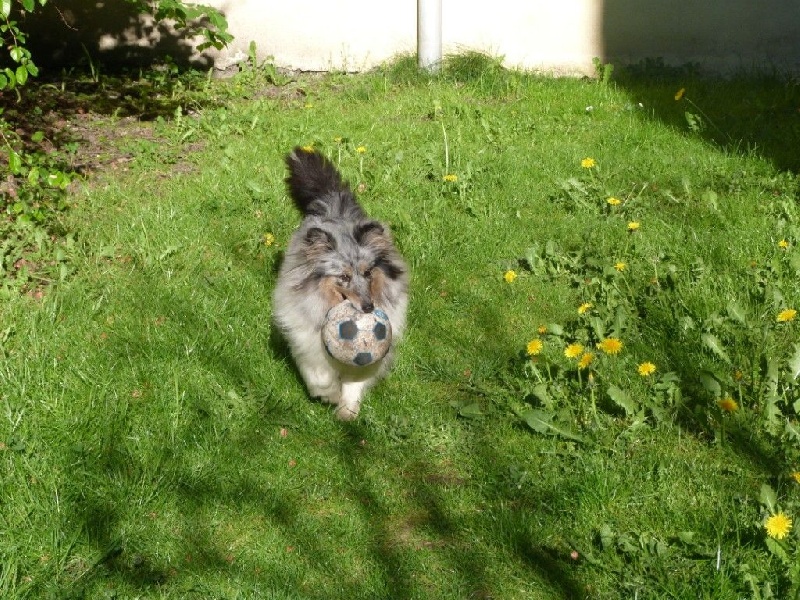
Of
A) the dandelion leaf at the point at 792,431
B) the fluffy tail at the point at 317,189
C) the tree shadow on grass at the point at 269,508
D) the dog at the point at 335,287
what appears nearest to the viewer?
the tree shadow on grass at the point at 269,508

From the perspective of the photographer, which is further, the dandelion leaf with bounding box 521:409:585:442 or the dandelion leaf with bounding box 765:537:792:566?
the dandelion leaf with bounding box 521:409:585:442

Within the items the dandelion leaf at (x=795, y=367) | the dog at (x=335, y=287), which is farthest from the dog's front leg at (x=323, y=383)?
the dandelion leaf at (x=795, y=367)

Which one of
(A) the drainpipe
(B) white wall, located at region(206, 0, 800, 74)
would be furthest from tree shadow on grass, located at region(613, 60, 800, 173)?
(A) the drainpipe

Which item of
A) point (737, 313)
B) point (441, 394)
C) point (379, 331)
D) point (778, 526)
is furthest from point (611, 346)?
point (778, 526)

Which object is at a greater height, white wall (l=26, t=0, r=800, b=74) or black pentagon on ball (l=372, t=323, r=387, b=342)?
white wall (l=26, t=0, r=800, b=74)

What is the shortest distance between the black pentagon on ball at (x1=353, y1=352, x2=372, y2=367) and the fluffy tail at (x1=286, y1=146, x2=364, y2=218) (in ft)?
3.04

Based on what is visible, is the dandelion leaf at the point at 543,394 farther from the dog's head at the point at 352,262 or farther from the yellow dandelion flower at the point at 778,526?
the yellow dandelion flower at the point at 778,526

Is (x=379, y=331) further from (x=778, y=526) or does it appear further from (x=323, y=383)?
(x=778, y=526)

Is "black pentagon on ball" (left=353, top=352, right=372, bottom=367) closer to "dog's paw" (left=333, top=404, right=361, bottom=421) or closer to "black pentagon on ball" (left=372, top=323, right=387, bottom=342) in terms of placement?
"black pentagon on ball" (left=372, top=323, right=387, bottom=342)

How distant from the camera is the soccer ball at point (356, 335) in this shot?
3740 mm

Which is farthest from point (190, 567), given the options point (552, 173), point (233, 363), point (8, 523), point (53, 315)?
point (552, 173)

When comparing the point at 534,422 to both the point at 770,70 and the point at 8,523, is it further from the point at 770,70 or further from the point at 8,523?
the point at 770,70

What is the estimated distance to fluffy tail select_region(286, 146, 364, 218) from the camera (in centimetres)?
446

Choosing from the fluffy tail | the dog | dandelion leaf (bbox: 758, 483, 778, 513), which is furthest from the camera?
the fluffy tail
